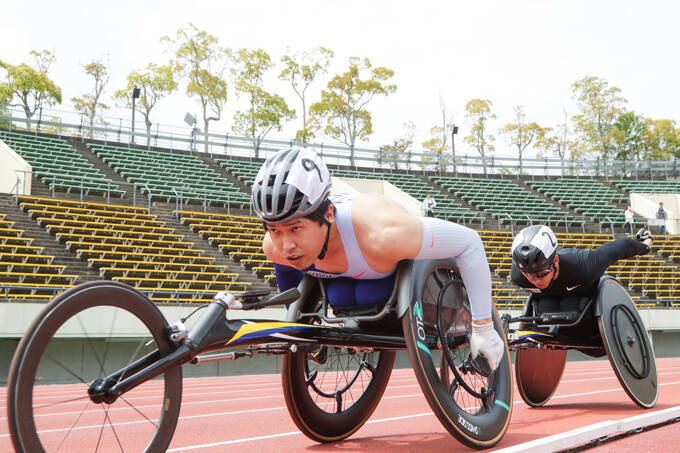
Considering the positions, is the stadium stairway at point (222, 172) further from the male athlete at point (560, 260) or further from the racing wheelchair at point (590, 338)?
the male athlete at point (560, 260)

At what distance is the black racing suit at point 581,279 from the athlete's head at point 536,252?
0.17 m

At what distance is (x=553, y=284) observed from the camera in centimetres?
503

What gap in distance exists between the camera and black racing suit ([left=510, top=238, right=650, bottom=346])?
4.84 meters

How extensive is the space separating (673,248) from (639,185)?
1259 cm

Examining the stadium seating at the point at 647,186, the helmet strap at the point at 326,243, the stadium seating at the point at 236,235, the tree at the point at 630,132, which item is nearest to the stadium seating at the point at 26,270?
the stadium seating at the point at 236,235

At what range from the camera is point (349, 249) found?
2.88 metres

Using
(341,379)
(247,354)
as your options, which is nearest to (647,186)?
(341,379)

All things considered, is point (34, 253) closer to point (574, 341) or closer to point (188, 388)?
point (188, 388)

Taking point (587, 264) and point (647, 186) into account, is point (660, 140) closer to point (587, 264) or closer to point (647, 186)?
point (647, 186)

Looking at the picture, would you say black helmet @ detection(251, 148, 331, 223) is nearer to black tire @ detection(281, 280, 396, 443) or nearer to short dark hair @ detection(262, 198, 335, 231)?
short dark hair @ detection(262, 198, 335, 231)

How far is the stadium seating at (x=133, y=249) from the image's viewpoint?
14727 millimetres

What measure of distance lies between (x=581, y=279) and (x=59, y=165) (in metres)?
22.8

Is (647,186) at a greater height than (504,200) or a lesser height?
greater

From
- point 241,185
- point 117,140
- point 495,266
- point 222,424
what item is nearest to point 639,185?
point 495,266
